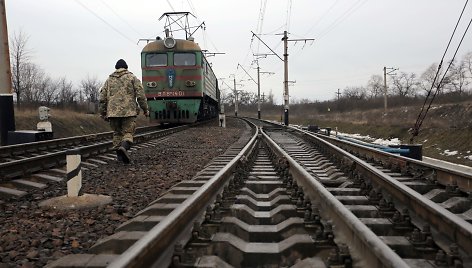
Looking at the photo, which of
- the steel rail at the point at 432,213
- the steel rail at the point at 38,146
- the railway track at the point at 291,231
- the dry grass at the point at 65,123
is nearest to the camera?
the railway track at the point at 291,231

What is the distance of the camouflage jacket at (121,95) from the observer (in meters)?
7.84

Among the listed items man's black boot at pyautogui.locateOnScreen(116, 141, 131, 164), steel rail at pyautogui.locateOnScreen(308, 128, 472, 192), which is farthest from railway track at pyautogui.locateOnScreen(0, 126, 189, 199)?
steel rail at pyautogui.locateOnScreen(308, 128, 472, 192)

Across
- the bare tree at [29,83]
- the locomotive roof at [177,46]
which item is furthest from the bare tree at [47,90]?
the locomotive roof at [177,46]

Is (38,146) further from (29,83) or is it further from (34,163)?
(29,83)

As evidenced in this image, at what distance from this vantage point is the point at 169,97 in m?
18.8

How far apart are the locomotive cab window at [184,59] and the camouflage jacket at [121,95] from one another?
1085 cm

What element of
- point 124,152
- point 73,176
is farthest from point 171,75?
point 73,176

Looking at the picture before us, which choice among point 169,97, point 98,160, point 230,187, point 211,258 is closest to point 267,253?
point 211,258

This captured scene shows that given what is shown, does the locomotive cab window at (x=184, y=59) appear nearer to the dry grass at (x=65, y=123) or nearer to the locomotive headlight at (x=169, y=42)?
the locomotive headlight at (x=169, y=42)

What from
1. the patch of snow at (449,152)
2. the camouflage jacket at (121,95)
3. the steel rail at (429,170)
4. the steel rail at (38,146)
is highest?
the camouflage jacket at (121,95)

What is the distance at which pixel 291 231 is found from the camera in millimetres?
3234

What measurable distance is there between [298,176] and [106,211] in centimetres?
229

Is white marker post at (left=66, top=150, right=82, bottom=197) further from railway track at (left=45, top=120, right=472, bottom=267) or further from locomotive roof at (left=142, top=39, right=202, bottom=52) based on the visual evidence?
locomotive roof at (left=142, top=39, right=202, bottom=52)

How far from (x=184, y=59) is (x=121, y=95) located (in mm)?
11232
